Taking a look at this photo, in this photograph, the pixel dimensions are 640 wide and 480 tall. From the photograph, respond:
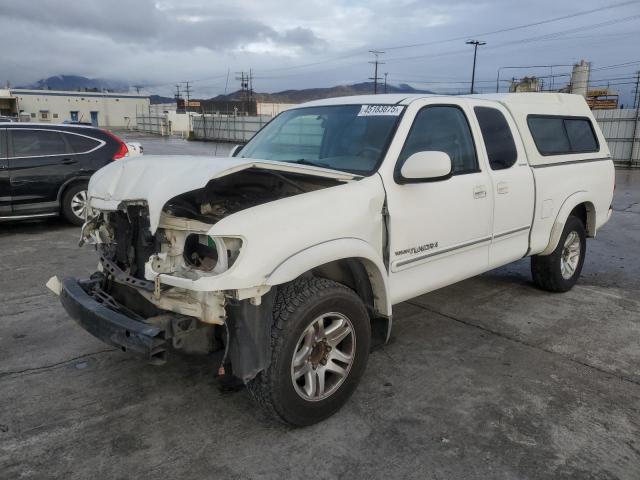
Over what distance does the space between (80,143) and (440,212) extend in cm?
721

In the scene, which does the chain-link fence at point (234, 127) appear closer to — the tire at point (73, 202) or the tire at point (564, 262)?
the tire at point (73, 202)

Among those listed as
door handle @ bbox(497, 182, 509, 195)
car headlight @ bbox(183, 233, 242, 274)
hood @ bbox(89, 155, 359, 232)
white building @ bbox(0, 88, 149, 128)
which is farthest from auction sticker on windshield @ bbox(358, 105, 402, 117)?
white building @ bbox(0, 88, 149, 128)

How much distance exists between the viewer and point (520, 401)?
3432mm

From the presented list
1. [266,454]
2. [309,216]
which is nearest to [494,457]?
[266,454]

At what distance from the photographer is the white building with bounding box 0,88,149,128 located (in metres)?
64.9

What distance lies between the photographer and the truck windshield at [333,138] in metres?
3.67

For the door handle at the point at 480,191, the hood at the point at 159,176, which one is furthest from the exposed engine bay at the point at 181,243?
the door handle at the point at 480,191

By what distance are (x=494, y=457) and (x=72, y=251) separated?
6247 millimetres

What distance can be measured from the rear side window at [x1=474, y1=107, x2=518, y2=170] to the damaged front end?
5.54 feet

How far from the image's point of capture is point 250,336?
2760 millimetres

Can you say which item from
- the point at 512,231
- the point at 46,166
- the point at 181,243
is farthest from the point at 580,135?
the point at 46,166

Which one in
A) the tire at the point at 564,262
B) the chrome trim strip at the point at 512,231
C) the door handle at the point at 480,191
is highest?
the door handle at the point at 480,191

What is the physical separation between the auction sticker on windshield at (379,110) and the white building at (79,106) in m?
67.1

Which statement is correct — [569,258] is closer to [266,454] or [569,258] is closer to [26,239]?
[266,454]
